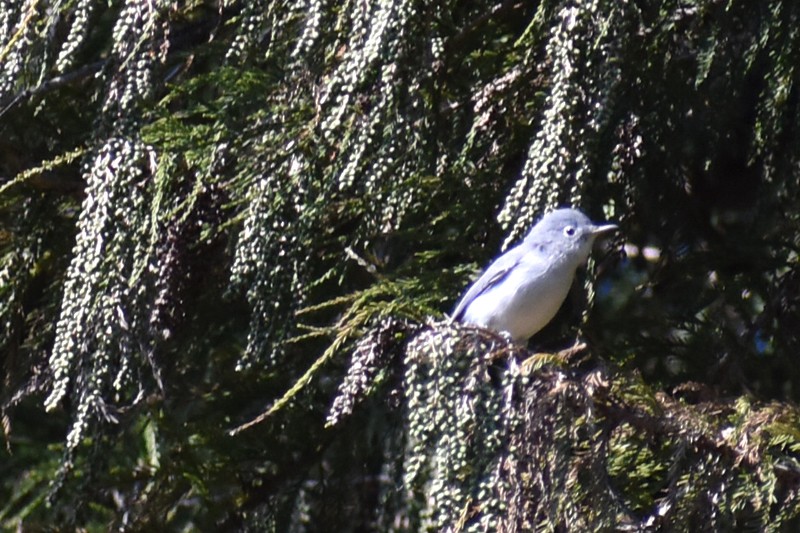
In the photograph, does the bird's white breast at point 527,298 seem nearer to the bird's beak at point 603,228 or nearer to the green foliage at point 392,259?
the green foliage at point 392,259

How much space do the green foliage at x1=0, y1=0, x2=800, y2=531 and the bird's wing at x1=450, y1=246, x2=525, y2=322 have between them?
0.11 feet

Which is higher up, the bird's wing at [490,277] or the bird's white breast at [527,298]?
the bird's wing at [490,277]

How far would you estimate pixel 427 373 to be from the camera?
2.20 meters

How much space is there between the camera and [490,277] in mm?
2871

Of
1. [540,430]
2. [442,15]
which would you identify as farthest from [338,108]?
[540,430]

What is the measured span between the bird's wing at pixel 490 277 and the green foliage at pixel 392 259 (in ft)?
0.11

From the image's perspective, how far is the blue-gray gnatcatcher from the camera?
3025 millimetres

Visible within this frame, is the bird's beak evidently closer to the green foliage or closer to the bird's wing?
the green foliage

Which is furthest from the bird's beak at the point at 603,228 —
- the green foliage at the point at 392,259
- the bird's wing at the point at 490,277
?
the bird's wing at the point at 490,277

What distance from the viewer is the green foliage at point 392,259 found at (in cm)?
232

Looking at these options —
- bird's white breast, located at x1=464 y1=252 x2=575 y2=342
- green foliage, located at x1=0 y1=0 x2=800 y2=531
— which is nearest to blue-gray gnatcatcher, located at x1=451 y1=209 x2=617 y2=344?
bird's white breast, located at x1=464 y1=252 x2=575 y2=342

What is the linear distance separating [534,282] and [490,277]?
0.26m

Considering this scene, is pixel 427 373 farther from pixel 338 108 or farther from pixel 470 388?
pixel 338 108

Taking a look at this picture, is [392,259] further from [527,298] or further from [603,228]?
[603,228]
